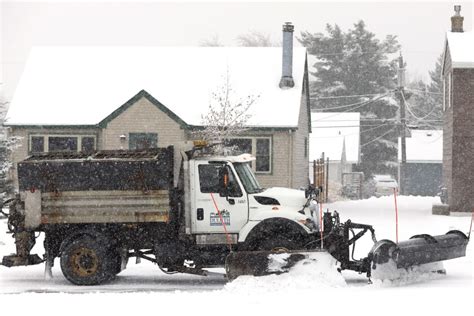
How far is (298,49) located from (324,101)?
37.4 meters

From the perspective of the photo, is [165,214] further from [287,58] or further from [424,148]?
[424,148]

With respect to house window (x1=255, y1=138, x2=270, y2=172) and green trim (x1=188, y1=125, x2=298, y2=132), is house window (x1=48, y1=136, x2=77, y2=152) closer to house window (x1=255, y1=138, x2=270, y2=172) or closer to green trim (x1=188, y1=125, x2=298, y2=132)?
green trim (x1=188, y1=125, x2=298, y2=132)

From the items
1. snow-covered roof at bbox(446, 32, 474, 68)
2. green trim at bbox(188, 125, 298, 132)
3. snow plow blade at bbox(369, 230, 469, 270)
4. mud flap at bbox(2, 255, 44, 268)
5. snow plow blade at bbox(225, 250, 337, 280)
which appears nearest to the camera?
snow plow blade at bbox(225, 250, 337, 280)

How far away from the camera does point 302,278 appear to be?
14148mm

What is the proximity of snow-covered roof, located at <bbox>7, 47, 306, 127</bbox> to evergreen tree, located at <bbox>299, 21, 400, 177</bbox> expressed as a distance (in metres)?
35.5

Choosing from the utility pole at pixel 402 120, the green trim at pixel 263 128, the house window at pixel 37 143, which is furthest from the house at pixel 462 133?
the utility pole at pixel 402 120

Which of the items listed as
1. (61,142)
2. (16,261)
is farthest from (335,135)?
(16,261)

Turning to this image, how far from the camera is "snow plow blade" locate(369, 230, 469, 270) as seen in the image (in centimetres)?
1440

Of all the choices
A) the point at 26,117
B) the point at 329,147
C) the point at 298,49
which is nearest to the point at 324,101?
the point at 329,147

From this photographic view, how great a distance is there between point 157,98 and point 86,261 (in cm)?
Result: 2379

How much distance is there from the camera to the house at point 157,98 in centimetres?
3775

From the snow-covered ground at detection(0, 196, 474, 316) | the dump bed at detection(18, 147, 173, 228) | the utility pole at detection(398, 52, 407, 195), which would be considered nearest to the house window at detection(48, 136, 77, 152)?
the snow-covered ground at detection(0, 196, 474, 316)

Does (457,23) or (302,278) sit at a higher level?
(457,23)

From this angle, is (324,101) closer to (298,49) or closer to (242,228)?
(298,49)
